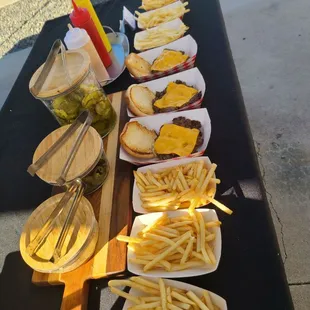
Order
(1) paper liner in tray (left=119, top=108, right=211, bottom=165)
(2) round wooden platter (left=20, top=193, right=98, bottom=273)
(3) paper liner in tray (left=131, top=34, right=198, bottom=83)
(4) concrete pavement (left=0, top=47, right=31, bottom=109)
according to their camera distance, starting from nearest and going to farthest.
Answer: (2) round wooden platter (left=20, top=193, right=98, bottom=273)
(1) paper liner in tray (left=119, top=108, right=211, bottom=165)
(3) paper liner in tray (left=131, top=34, right=198, bottom=83)
(4) concrete pavement (left=0, top=47, right=31, bottom=109)

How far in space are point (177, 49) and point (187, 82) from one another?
273mm

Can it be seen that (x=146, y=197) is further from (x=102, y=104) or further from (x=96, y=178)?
A: (x=102, y=104)

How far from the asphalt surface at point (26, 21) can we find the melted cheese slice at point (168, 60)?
123 inches

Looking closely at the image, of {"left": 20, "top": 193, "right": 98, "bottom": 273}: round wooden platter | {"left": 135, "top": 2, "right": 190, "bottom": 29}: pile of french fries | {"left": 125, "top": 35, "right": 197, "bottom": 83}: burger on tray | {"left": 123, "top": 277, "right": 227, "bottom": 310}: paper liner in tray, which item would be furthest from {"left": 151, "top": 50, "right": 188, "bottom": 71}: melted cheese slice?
{"left": 123, "top": 277, "right": 227, "bottom": 310}: paper liner in tray

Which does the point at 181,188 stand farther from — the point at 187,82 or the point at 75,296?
the point at 187,82

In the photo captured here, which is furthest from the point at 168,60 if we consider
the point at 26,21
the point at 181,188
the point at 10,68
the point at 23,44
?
the point at 26,21

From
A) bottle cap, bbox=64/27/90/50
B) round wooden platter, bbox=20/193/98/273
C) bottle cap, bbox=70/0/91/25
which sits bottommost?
round wooden platter, bbox=20/193/98/273

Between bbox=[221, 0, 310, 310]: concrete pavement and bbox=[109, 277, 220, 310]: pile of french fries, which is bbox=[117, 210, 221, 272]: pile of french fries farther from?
bbox=[221, 0, 310, 310]: concrete pavement

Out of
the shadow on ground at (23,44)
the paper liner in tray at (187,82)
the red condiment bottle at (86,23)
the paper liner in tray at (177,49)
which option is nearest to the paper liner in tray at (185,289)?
the paper liner in tray at (187,82)

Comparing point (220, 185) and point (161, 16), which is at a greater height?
point (161, 16)

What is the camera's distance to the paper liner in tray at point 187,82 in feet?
4.41

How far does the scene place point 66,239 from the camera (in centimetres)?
101

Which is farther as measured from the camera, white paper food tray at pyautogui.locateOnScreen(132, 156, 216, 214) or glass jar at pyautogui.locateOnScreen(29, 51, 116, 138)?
glass jar at pyautogui.locateOnScreen(29, 51, 116, 138)

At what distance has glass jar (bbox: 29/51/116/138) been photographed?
1230mm
